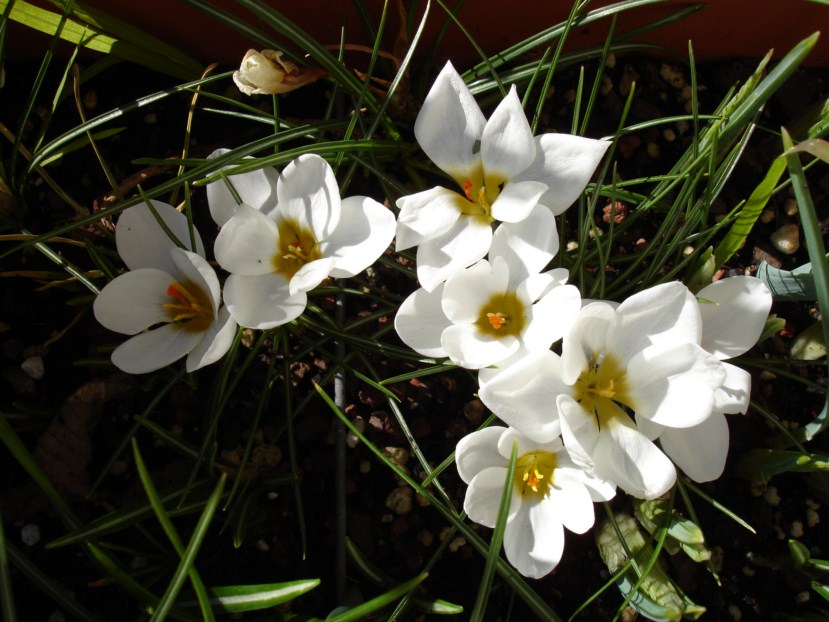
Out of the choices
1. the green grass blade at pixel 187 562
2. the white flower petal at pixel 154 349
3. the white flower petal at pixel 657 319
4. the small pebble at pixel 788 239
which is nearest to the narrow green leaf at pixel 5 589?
the green grass blade at pixel 187 562

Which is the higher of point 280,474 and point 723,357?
point 723,357

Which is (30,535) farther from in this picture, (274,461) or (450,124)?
(450,124)

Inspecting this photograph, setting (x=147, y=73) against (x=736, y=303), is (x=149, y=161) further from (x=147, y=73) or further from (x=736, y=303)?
(x=736, y=303)

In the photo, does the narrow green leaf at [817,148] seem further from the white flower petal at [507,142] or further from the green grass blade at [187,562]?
the green grass blade at [187,562]

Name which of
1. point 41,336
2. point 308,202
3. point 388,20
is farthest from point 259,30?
point 41,336

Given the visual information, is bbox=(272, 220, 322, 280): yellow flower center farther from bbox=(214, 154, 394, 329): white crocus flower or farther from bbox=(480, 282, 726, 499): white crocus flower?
bbox=(480, 282, 726, 499): white crocus flower
